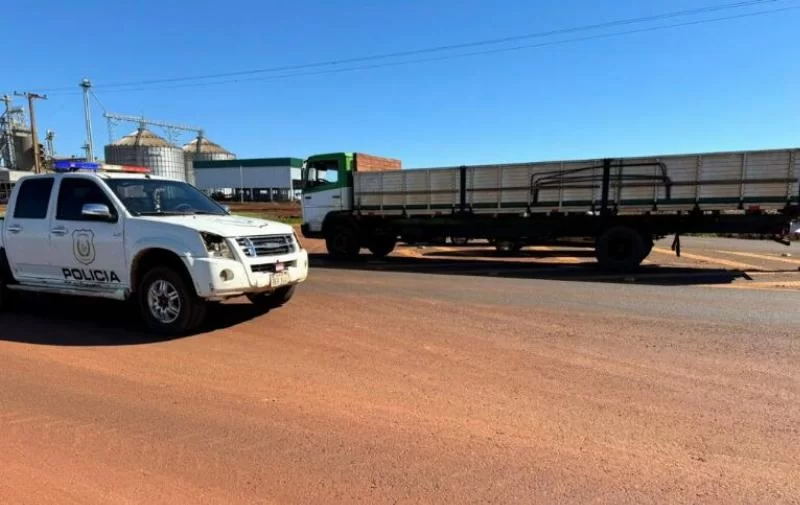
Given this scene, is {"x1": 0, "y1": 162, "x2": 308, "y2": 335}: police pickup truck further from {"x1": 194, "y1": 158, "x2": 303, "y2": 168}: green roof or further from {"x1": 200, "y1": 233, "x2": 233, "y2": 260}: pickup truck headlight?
{"x1": 194, "y1": 158, "x2": 303, "y2": 168}: green roof

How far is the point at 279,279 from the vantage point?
656 centimetres

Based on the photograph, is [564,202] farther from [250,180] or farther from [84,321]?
[250,180]

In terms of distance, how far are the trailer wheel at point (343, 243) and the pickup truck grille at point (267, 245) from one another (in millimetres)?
8594

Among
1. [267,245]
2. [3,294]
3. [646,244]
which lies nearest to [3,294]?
[3,294]

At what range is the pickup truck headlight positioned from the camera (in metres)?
6.01

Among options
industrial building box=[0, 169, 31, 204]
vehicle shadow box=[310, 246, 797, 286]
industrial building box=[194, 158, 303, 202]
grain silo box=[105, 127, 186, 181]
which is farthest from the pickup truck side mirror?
grain silo box=[105, 127, 186, 181]

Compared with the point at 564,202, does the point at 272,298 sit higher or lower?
lower

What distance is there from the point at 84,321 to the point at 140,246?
166 centimetres

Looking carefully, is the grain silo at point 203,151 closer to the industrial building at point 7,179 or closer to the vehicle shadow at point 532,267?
the industrial building at point 7,179

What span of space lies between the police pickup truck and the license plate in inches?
0.6

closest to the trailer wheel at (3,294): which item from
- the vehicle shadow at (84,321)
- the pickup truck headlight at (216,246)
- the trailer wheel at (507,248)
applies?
the vehicle shadow at (84,321)

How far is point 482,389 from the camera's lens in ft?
14.7

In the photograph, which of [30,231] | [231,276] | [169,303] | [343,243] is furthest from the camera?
[343,243]

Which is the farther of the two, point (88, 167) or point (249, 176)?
point (249, 176)
